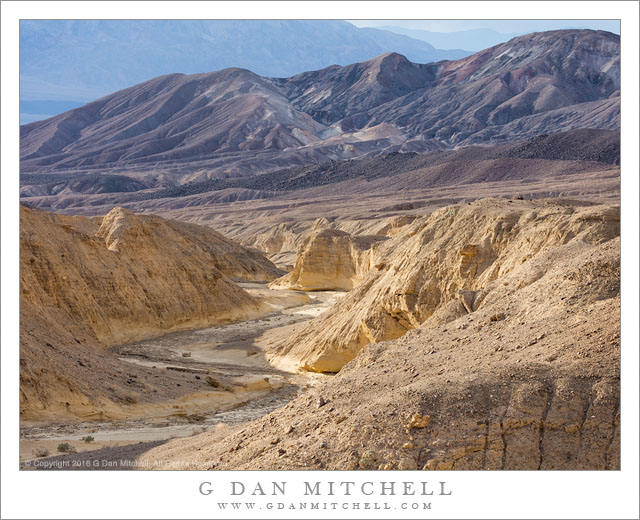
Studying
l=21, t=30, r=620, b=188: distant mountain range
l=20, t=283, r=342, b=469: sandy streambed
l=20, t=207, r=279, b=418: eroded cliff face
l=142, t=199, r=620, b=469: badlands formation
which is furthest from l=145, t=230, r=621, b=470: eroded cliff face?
l=21, t=30, r=620, b=188: distant mountain range

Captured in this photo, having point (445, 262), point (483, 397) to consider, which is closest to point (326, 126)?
point (445, 262)

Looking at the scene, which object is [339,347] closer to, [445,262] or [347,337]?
[347,337]

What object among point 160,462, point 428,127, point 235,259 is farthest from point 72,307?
point 428,127

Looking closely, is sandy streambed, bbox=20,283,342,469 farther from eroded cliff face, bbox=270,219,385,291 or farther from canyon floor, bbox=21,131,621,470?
eroded cliff face, bbox=270,219,385,291

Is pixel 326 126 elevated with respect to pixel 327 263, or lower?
elevated

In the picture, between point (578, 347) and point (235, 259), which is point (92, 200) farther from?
point (578, 347)

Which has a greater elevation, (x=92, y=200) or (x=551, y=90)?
(x=551, y=90)
